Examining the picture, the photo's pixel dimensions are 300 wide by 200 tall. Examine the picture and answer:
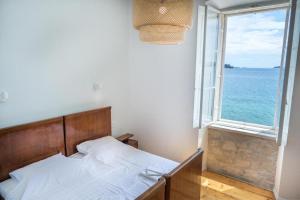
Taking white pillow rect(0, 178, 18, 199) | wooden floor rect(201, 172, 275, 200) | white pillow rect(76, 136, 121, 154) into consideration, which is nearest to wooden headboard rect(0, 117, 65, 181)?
white pillow rect(0, 178, 18, 199)

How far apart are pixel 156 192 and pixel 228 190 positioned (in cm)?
168

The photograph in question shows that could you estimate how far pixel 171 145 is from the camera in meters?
3.23

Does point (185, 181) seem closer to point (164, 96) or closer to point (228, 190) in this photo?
point (228, 190)

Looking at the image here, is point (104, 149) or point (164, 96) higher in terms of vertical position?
point (164, 96)

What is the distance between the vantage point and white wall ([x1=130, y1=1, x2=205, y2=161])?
9.71 ft

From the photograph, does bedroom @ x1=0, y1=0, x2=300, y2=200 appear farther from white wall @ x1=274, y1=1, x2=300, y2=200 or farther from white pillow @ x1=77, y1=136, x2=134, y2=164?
white pillow @ x1=77, y1=136, x2=134, y2=164

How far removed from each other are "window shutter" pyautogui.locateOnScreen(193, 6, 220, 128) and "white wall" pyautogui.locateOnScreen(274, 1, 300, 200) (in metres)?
0.96

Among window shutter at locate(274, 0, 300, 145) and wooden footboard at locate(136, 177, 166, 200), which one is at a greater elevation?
window shutter at locate(274, 0, 300, 145)

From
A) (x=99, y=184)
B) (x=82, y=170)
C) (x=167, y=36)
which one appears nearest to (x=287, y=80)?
(x=167, y=36)

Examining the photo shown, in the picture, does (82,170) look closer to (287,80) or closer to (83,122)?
(83,122)

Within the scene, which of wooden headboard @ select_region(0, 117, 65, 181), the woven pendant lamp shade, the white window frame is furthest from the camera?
the white window frame

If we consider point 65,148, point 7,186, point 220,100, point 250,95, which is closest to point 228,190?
point 220,100

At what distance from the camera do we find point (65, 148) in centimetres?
253

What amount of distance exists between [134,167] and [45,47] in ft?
5.54
